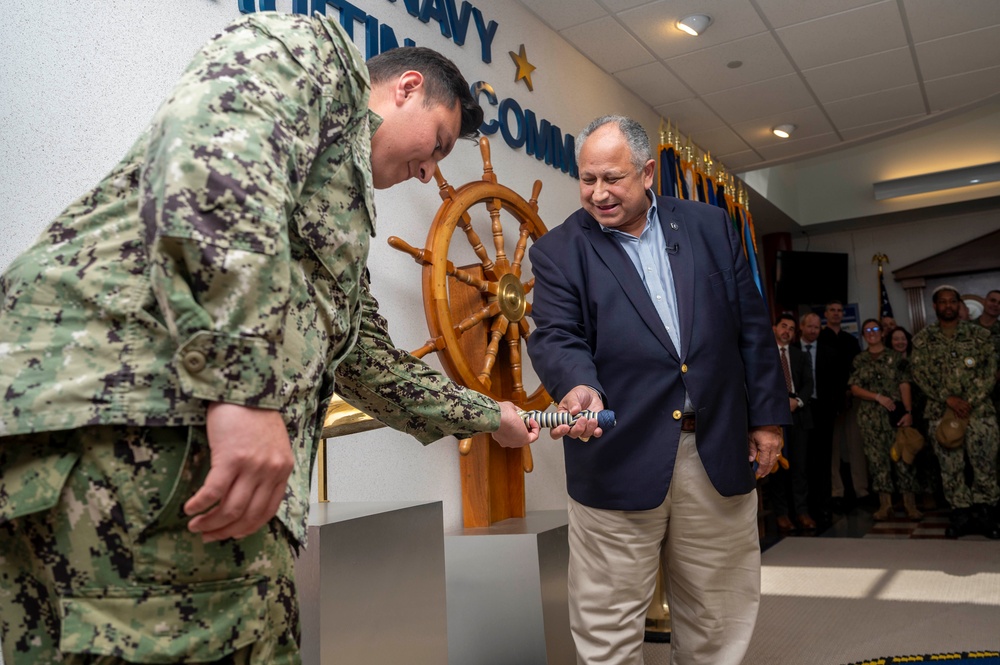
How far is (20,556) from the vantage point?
0.88 metres

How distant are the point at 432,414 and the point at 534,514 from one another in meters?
1.96

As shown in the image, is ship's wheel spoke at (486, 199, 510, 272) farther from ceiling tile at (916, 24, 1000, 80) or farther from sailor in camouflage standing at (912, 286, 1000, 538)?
sailor in camouflage standing at (912, 286, 1000, 538)

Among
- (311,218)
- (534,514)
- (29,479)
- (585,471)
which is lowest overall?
(534,514)

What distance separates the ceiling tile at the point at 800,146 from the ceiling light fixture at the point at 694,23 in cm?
251

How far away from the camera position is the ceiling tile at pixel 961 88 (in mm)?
5641

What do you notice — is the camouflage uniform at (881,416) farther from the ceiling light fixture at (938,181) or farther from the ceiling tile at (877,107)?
the ceiling light fixture at (938,181)

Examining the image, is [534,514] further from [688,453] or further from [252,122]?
[252,122]

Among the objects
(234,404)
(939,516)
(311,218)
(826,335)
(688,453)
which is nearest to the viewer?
(234,404)

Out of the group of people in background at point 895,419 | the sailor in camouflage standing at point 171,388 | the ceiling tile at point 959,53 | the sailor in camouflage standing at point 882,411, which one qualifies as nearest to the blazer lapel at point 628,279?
the sailor in camouflage standing at point 171,388

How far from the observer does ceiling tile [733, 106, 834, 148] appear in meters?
6.16

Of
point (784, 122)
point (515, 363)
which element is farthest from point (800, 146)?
point (515, 363)

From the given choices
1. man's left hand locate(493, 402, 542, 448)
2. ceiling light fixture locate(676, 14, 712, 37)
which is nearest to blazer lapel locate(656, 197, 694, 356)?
man's left hand locate(493, 402, 542, 448)

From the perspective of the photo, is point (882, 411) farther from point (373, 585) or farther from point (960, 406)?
point (373, 585)

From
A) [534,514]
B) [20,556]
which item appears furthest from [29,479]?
[534,514]
